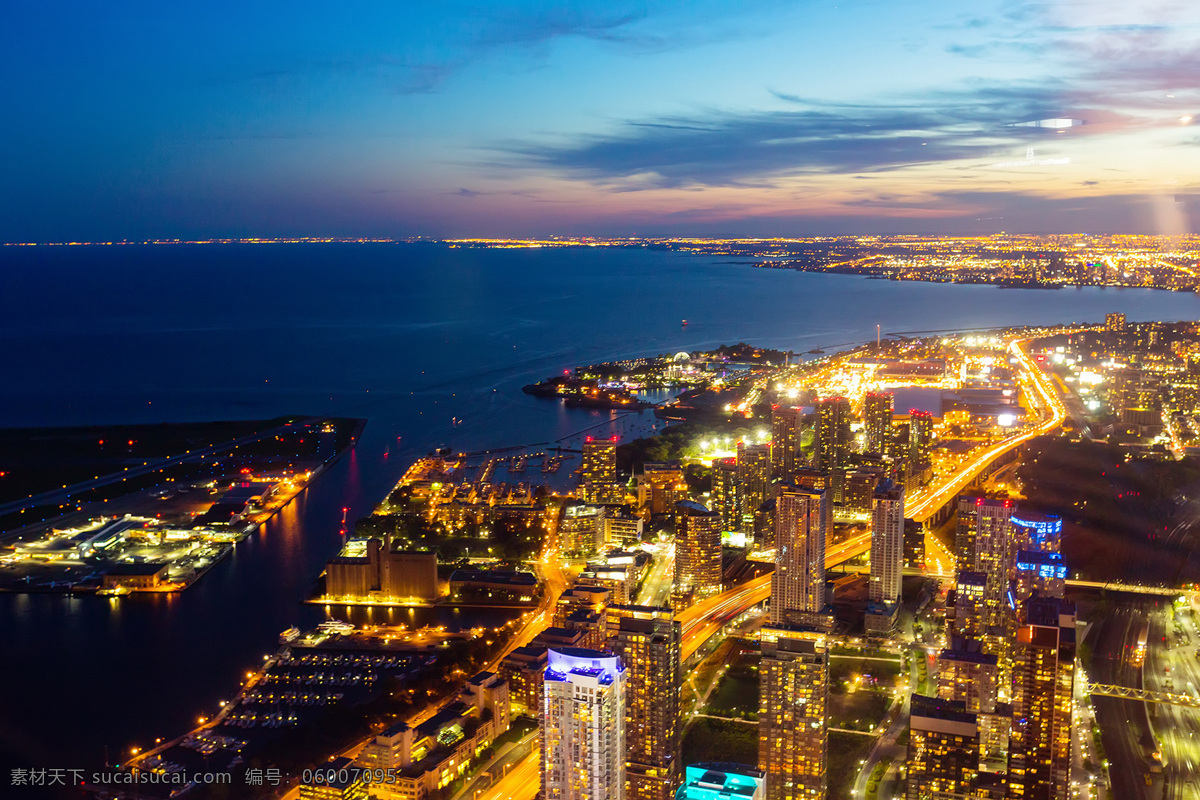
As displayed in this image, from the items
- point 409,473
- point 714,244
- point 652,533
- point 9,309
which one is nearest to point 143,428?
point 409,473

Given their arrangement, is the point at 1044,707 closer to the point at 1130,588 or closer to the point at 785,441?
the point at 1130,588

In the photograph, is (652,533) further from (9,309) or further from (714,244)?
(714,244)

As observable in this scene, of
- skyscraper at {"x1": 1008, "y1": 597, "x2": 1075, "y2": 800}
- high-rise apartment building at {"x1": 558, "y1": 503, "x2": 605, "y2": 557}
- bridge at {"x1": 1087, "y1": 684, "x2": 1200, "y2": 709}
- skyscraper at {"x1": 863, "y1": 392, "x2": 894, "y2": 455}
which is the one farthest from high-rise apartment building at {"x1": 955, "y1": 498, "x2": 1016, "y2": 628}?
skyscraper at {"x1": 863, "y1": 392, "x2": 894, "y2": 455}

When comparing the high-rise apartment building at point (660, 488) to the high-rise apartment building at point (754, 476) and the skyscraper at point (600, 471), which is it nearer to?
the skyscraper at point (600, 471)

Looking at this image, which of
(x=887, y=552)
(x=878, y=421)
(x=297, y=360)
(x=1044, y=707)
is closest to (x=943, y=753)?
(x=1044, y=707)

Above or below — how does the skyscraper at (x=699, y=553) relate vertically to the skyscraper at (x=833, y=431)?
below

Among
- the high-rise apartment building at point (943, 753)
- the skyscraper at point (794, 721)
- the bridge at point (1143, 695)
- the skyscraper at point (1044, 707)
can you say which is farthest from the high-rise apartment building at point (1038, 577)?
the skyscraper at point (794, 721)
